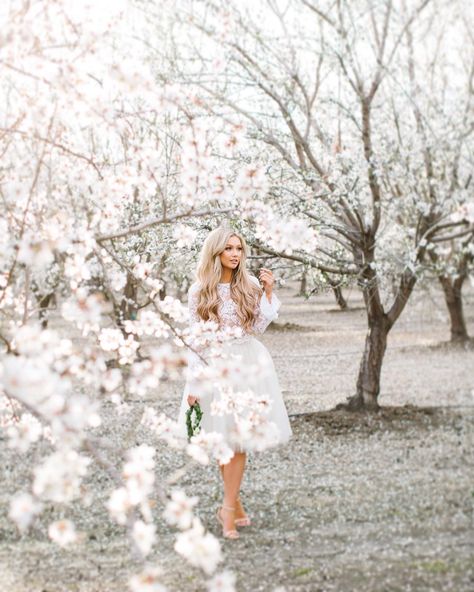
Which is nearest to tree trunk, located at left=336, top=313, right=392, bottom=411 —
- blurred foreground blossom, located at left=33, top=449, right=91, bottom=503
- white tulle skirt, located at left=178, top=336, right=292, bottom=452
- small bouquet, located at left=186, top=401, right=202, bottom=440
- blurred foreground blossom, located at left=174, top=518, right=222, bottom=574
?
white tulle skirt, located at left=178, top=336, right=292, bottom=452

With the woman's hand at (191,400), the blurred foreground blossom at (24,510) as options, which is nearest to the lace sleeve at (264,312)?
the woman's hand at (191,400)

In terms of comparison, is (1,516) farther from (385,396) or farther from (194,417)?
(385,396)

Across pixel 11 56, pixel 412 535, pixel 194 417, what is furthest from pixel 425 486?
pixel 11 56

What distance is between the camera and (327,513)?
506cm

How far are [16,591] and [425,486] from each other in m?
2.95

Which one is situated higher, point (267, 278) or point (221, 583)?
point (267, 278)

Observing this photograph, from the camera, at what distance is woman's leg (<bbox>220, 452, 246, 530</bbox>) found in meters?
4.57

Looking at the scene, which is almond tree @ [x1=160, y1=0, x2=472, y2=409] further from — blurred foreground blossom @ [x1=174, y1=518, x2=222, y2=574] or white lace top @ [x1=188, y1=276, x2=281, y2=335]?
blurred foreground blossom @ [x1=174, y1=518, x2=222, y2=574]

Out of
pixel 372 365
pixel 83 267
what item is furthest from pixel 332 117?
pixel 83 267

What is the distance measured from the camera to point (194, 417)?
462cm

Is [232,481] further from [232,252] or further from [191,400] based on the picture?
[232,252]

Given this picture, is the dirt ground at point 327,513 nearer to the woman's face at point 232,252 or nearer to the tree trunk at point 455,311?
the woman's face at point 232,252

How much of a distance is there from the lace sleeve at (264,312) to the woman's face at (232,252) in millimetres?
269

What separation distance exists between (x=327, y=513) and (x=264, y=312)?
1.46 metres
